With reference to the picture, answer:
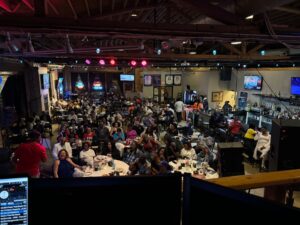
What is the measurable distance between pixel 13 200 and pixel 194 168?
5.45 m

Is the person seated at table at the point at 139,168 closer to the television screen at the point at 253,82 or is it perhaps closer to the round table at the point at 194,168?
the round table at the point at 194,168

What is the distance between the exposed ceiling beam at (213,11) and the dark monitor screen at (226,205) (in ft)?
7.58

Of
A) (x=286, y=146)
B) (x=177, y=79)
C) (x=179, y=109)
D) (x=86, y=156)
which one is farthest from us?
(x=177, y=79)

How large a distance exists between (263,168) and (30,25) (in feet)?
25.7

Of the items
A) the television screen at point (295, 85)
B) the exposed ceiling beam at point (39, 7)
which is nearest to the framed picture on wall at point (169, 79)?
the television screen at point (295, 85)

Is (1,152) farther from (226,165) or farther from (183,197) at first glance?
(183,197)

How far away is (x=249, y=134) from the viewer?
926 cm

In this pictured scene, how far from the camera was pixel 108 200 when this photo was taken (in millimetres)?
1216

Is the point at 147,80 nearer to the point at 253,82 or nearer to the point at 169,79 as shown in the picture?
the point at 169,79

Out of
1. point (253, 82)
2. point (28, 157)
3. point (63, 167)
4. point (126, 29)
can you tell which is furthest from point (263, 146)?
point (253, 82)

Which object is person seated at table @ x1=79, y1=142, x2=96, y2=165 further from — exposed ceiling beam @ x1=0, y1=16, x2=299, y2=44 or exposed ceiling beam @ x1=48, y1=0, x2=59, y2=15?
exposed ceiling beam @ x1=0, y1=16, x2=299, y2=44

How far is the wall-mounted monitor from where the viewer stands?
14099mm

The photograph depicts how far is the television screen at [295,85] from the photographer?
11.5 m

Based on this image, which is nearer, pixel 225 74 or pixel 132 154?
pixel 132 154
